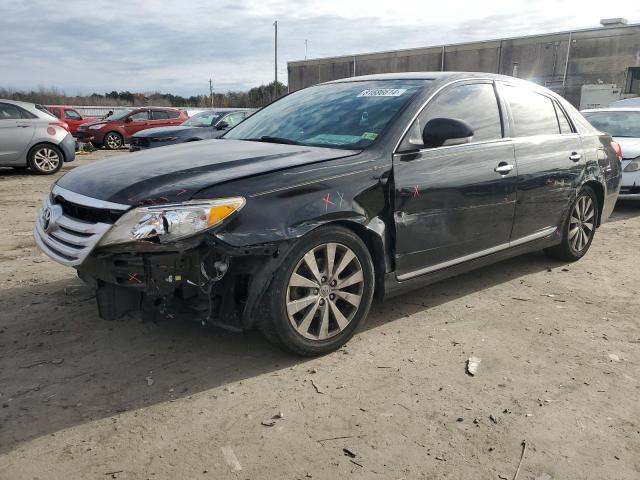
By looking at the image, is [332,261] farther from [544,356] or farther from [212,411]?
[544,356]

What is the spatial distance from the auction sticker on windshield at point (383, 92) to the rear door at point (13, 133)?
987 cm

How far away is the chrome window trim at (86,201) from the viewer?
284 cm

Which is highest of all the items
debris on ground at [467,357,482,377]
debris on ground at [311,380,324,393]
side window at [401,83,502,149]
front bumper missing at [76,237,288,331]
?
side window at [401,83,502,149]

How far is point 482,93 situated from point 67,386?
341 centimetres

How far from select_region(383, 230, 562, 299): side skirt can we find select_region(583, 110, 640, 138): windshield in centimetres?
503

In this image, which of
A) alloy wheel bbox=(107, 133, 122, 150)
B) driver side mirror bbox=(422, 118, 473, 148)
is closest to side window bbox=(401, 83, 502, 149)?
driver side mirror bbox=(422, 118, 473, 148)

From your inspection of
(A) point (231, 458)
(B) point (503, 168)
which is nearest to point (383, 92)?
(B) point (503, 168)

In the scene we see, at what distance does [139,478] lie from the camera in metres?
2.21

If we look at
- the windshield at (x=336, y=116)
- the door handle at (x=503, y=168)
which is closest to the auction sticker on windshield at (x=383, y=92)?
the windshield at (x=336, y=116)

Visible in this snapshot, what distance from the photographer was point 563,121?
4949mm

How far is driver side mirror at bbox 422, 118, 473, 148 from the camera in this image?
3449 mm

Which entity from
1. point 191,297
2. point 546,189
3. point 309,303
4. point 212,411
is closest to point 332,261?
point 309,303

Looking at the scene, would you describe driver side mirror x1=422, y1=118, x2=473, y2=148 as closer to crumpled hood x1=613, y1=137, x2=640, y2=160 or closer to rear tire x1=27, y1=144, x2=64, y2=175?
crumpled hood x1=613, y1=137, x2=640, y2=160

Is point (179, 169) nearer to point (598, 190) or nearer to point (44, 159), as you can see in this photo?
point (598, 190)
